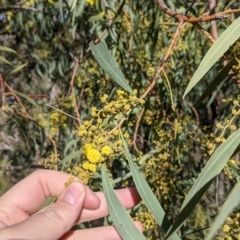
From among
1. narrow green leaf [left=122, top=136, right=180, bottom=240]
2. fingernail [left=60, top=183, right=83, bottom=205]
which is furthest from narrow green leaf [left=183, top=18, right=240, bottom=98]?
fingernail [left=60, top=183, right=83, bottom=205]

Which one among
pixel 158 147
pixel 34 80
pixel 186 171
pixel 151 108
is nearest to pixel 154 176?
pixel 158 147

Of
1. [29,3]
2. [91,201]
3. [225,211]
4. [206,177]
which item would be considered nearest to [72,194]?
[91,201]

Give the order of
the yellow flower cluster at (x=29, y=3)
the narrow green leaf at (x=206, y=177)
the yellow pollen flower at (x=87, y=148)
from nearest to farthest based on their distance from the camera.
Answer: the narrow green leaf at (x=206, y=177) → the yellow pollen flower at (x=87, y=148) → the yellow flower cluster at (x=29, y=3)

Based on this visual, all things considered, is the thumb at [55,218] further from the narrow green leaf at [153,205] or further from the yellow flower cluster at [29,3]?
the yellow flower cluster at [29,3]

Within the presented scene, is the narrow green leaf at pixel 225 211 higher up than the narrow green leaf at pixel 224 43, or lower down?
lower down

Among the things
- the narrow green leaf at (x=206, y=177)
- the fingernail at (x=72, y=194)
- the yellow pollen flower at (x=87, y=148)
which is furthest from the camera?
the fingernail at (x=72, y=194)

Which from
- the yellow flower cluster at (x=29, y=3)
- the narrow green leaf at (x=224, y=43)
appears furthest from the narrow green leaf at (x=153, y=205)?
the yellow flower cluster at (x=29, y=3)
